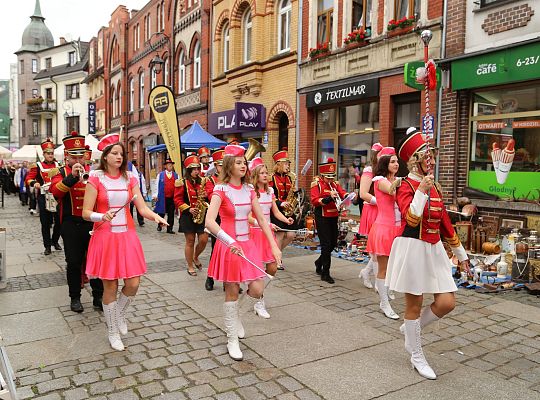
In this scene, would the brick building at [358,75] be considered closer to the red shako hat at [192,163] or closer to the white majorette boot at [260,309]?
A: the red shako hat at [192,163]

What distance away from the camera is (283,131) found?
16000 mm

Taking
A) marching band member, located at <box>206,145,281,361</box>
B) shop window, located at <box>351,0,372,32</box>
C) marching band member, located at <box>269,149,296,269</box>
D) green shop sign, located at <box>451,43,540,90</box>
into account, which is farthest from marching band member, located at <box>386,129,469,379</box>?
shop window, located at <box>351,0,372,32</box>

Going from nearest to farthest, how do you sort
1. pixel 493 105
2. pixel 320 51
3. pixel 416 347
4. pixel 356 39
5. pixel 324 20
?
pixel 416 347 < pixel 493 105 < pixel 356 39 < pixel 320 51 < pixel 324 20

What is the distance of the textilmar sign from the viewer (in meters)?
11.8

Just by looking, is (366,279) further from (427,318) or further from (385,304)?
(427,318)

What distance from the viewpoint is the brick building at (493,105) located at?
8516 mm

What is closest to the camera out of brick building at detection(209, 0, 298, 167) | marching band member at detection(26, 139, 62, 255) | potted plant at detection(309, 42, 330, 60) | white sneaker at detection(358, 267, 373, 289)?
white sneaker at detection(358, 267, 373, 289)

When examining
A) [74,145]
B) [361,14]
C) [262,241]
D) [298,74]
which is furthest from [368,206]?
[298,74]

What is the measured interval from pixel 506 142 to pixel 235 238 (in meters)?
6.93

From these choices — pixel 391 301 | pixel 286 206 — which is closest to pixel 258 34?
pixel 286 206

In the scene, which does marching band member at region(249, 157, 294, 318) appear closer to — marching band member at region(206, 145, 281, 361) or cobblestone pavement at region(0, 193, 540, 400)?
cobblestone pavement at region(0, 193, 540, 400)

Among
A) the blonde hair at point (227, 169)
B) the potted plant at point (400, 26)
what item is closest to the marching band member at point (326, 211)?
the blonde hair at point (227, 169)

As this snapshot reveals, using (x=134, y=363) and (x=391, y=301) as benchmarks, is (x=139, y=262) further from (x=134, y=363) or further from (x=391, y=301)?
(x=391, y=301)

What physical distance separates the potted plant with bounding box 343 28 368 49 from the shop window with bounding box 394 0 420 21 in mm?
978
